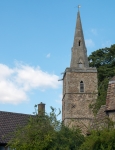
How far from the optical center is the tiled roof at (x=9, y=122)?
1363 inches

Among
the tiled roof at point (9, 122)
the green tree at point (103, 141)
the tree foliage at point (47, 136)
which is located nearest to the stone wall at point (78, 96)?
the tiled roof at point (9, 122)

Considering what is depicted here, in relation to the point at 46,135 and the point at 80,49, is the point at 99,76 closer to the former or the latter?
the point at 80,49

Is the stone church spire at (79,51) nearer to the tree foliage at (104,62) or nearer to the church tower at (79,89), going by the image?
the church tower at (79,89)

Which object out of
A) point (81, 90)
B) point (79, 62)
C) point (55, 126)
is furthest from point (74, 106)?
point (55, 126)

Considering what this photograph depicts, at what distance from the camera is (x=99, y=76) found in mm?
59094

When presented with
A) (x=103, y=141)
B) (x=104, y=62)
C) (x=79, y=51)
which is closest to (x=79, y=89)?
(x=104, y=62)

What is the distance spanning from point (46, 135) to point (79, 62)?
39.9 metres

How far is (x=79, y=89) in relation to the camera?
60188mm

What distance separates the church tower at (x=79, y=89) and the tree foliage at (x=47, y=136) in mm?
33383

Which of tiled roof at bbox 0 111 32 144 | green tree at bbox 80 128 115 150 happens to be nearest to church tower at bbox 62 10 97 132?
tiled roof at bbox 0 111 32 144

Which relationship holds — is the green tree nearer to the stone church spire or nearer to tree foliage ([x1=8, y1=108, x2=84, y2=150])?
tree foliage ([x1=8, y1=108, x2=84, y2=150])

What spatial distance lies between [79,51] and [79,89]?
705cm

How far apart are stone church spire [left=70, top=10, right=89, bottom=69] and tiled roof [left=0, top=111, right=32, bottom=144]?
24916 mm

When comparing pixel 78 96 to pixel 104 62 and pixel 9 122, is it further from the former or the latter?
pixel 9 122
